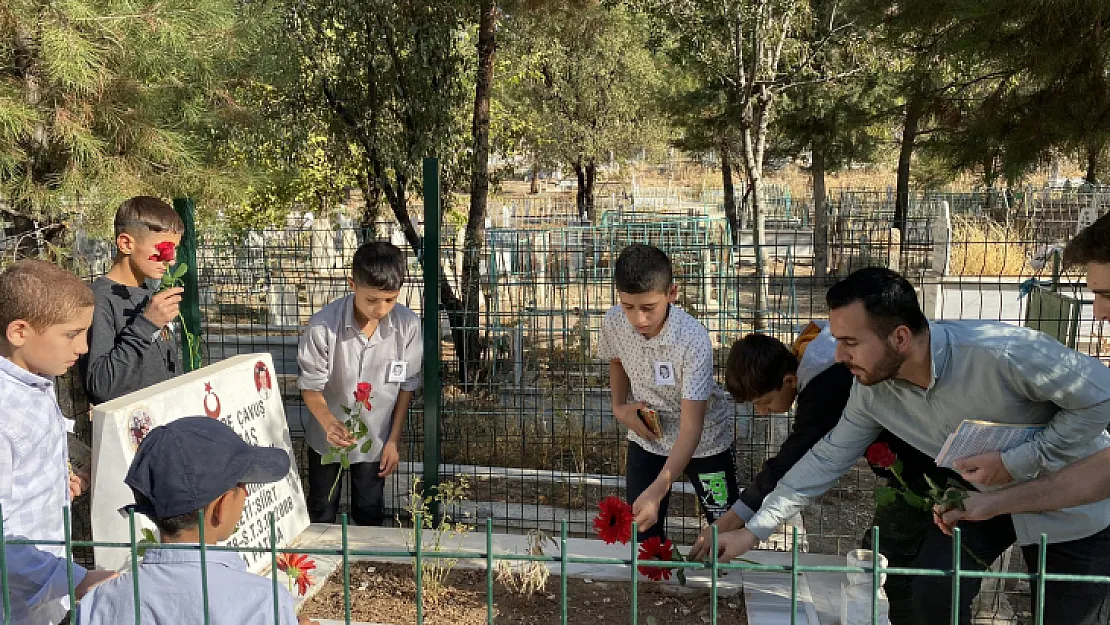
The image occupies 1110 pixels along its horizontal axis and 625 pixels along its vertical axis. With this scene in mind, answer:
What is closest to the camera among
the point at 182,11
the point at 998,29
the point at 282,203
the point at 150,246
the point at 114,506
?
the point at 114,506

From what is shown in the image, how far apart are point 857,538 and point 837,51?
40.5ft

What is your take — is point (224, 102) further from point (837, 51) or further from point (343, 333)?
point (837, 51)

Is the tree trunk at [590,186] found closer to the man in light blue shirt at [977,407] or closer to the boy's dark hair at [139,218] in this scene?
the boy's dark hair at [139,218]

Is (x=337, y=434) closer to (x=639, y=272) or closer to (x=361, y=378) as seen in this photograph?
(x=361, y=378)

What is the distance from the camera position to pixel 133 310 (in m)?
3.74

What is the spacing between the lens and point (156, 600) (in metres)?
1.99

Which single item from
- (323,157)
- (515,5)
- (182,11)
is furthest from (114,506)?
(323,157)

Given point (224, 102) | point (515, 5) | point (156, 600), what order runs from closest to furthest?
1. point (156, 600)
2. point (224, 102)
3. point (515, 5)

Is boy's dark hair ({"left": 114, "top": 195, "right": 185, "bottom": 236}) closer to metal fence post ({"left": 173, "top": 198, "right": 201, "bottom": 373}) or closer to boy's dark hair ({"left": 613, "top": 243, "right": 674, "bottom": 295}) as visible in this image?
metal fence post ({"left": 173, "top": 198, "right": 201, "bottom": 373})

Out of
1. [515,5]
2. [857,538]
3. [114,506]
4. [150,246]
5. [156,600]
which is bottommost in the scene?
[857,538]

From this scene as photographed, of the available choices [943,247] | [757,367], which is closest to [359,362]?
[757,367]

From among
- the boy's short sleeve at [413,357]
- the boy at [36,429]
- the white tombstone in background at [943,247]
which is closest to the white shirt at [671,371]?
the boy's short sleeve at [413,357]

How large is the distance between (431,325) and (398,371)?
14.7 inches

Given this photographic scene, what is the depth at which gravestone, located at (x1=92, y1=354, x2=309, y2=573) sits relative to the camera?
133 inches
